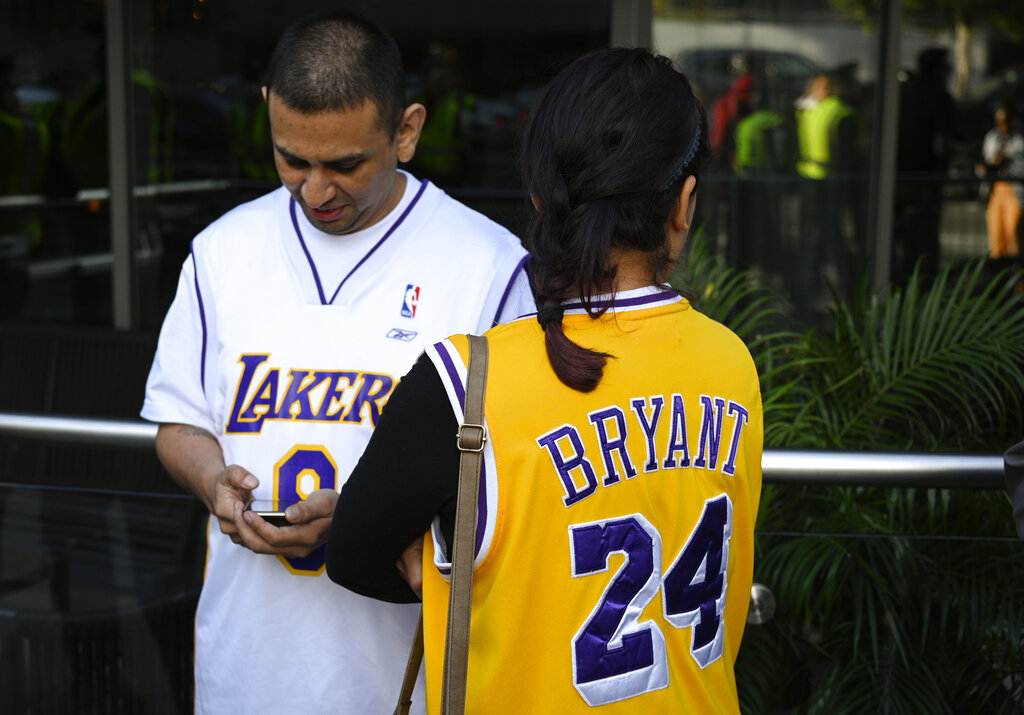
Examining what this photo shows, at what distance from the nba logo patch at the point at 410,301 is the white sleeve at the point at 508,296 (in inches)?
4.3

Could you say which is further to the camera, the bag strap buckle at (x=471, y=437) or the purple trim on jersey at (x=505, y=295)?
the purple trim on jersey at (x=505, y=295)

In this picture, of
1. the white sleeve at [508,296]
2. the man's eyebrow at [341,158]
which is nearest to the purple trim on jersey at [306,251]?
the man's eyebrow at [341,158]

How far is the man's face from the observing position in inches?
69.8

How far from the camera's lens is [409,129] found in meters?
1.91

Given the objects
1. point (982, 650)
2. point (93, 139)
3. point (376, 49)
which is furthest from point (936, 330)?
point (93, 139)

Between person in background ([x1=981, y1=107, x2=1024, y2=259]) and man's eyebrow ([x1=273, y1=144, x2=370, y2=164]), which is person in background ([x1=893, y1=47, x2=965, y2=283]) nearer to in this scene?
person in background ([x1=981, y1=107, x2=1024, y2=259])

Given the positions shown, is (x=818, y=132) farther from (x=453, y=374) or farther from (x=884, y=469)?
(x=453, y=374)

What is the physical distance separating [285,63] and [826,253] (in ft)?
15.7

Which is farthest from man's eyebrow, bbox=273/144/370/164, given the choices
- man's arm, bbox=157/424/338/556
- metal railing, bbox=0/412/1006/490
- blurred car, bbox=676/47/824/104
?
blurred car, bbox=676/47/824/104

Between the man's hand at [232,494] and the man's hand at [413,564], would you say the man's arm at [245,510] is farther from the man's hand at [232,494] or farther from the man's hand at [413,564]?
the man's hand at [413,564]

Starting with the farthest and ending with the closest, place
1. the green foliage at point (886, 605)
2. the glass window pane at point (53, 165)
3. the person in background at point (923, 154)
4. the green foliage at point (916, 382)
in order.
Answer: the glass window pane at point (53, 165)
the person in background at point (923, 154)
the green foliage at point (916, 382)
the green foliage at point (886, 605)

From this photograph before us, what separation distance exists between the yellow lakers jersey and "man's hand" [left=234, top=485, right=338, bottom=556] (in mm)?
334

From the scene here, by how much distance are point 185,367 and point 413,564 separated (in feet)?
2.34

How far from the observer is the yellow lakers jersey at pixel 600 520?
1.22m
